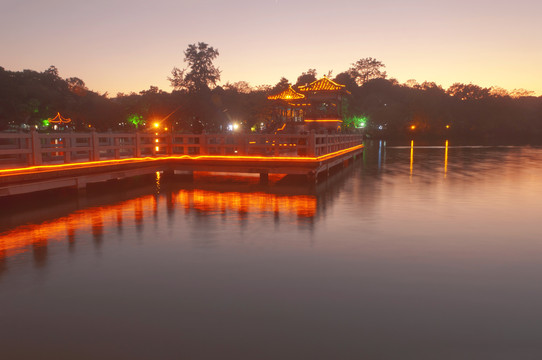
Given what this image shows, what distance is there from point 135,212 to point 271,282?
21.5ft

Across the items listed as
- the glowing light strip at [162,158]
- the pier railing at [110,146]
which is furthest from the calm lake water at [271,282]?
the pier railing at [110,146]

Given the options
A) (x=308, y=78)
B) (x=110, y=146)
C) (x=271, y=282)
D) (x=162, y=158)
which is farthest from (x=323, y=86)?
(x=308, y=78)

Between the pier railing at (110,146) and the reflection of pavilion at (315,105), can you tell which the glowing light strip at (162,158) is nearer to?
the pier railing at (110,146)

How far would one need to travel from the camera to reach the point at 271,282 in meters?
5.82

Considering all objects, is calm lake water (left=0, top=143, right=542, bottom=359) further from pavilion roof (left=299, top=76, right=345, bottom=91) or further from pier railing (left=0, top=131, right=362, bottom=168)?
pavilion roof (left=299, top=76, right=345, bottom=91)

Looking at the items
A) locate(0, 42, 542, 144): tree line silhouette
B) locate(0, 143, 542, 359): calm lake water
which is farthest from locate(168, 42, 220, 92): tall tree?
locate(0, 143, 542, 359): calm lake water

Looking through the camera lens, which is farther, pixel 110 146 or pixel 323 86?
pixel 323 86

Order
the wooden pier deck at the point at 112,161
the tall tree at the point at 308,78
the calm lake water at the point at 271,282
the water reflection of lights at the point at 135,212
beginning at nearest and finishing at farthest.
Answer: the calm lake water at the point at 271,282
the water reflection of lights at the point at 135,212
the wooden pier deck at the point at 112,161
the tall tree at the point at 308,78

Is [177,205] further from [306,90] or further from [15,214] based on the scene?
[306,90]

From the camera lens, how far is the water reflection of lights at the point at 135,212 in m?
8.30

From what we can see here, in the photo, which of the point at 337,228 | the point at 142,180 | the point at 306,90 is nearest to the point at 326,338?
the point at 337,228

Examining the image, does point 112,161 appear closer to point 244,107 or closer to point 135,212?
point 135,212

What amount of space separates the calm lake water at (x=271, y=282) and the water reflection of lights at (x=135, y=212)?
8 cm

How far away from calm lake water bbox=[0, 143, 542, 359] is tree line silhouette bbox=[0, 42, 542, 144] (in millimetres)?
39165
